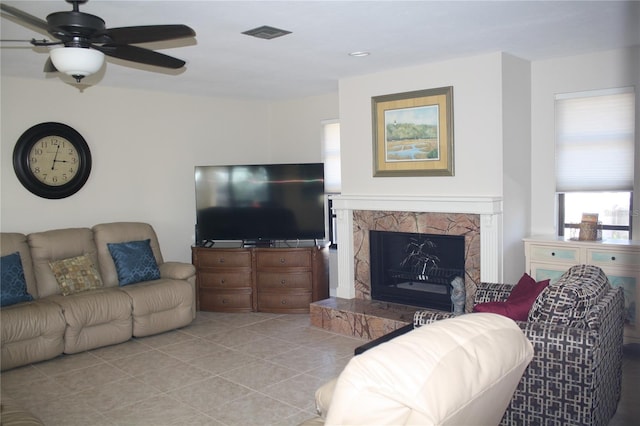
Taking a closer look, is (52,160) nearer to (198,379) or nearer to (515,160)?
(198,379)

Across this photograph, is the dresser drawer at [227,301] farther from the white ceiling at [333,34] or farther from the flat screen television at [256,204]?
the white ceiling at [333,34]

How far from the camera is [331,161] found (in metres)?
6.68

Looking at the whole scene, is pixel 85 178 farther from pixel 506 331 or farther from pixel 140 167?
pixel 506 331

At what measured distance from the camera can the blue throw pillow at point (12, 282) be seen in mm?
4574

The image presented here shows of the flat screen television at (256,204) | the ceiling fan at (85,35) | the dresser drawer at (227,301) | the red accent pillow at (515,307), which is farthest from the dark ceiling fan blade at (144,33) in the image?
the dresser drawer at (227,301)

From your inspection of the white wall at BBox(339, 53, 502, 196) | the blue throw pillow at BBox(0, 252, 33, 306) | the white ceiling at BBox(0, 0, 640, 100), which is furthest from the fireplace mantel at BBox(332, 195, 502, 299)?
the blue throw pillow at BBox(0, 252, 33, 306)

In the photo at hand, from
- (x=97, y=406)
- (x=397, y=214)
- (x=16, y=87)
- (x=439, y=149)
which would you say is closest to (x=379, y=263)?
(x=397, y=214)

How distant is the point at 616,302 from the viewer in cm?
322

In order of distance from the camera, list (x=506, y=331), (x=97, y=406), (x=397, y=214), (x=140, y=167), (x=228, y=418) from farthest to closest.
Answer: (x=140, y=167) < (x=397, y=214) < (x=97, y=406) < (x=228, y=418) < (x=506, y=331)

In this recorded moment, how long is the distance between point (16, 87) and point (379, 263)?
13.0 feet

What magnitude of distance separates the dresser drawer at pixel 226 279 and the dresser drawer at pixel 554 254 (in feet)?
10.2

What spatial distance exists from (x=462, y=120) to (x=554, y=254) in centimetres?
144

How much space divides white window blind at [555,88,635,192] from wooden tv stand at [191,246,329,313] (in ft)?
8.91

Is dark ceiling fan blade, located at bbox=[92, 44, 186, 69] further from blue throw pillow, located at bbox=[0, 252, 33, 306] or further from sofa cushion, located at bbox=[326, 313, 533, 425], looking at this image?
blue throw pillow, located at bbox=[0, 252, 33, 306]
